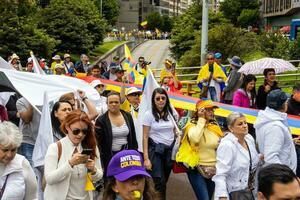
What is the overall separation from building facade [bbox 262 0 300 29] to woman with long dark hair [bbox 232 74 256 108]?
52297 mm

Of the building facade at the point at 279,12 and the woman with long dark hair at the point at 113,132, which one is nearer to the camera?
the woman with long dark hair at the point at 113,132

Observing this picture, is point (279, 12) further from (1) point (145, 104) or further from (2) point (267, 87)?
(1) point (145, 104)

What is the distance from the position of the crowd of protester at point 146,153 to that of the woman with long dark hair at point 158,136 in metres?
0.01

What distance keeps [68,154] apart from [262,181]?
2.46 meters

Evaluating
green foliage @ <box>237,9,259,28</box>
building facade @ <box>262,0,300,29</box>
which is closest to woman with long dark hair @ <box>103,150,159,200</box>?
building facade @ <box>262,0,300,29</box>

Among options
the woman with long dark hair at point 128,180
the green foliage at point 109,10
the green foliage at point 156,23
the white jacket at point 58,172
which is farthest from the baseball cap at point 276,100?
the green foliage at point 156,23

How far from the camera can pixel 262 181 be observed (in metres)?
2.72

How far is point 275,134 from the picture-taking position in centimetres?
545

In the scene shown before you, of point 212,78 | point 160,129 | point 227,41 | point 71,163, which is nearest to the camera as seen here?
point 71,163

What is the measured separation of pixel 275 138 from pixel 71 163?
2075 millimetres

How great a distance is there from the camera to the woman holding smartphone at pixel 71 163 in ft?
15.5

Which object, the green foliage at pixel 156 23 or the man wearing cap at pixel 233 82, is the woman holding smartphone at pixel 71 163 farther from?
the green foliage at pixel 156 23

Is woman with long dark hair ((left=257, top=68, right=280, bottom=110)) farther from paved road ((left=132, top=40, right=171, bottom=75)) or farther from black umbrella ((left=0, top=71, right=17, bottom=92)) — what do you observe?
paved road ((left=132, top=40, right=171, bottom=75))

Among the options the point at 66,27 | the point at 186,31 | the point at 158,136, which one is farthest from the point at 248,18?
the point at 158,136
